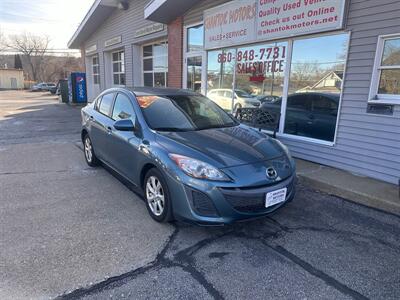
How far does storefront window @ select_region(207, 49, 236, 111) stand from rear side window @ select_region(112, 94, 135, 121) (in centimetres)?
417

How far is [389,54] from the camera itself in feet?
15.0

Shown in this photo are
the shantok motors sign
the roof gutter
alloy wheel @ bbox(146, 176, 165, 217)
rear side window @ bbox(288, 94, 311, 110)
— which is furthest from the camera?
the roof gutter

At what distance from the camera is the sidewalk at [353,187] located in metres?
3.99

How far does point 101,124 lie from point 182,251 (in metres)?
2.83

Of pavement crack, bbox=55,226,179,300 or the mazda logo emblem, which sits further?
the mazda logo emblem

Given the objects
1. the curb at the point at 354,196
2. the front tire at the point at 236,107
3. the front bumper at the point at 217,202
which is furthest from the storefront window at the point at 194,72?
the front bumper at the point at 217,202

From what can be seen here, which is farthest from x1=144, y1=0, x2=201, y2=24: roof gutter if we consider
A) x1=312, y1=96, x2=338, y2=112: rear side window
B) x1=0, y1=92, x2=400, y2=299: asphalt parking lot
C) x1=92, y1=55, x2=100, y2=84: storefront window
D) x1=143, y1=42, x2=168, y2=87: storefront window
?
Answer: x1=92, y1=55, x2=100, y2=84: storefront window

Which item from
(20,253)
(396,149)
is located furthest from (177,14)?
(20,253)

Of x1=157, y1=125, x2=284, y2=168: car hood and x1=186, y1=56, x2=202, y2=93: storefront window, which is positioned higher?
x1=186, y1=56, x2=202, y2=93: storefront window

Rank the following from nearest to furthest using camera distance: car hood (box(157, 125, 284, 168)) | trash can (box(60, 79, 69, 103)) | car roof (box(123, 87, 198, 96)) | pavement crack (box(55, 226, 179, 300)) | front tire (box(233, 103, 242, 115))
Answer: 1. pavement crack (box(55, 226, 179, 300))
2. car hood (box(157, 125, 284, 168))
3. car roof (box(123, 87, 198, 96))
4. front tire (box(233, 103, 242, 115))
5. trash can (box(60, 79, 69, 103))

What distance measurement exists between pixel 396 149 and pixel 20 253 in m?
5.36

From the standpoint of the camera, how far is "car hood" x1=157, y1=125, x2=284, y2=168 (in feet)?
9.91

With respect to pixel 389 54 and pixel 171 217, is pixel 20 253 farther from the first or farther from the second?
pixel 389 54

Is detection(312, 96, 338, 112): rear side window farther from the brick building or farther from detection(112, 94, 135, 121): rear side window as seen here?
detection(112, 94, 135, 121): rear side window
